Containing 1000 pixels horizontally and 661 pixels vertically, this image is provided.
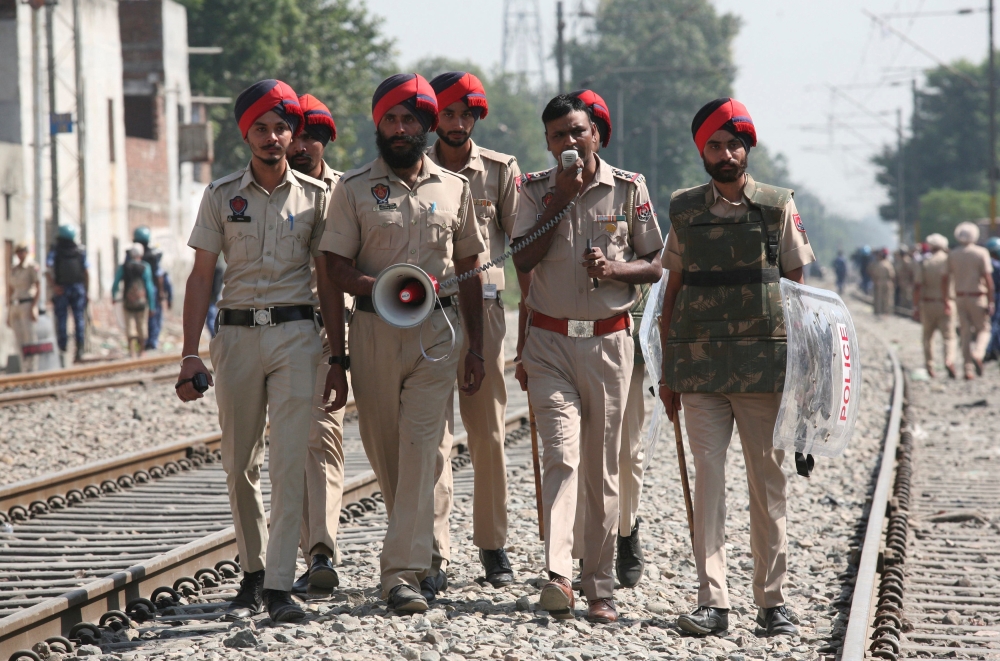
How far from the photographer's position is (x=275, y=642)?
5152mm

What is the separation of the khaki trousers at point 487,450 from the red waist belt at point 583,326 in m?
0.51

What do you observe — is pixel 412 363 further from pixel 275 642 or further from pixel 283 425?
pixel 275 642

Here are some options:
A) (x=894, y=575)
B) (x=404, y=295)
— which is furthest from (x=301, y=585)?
(x=894, y=575)

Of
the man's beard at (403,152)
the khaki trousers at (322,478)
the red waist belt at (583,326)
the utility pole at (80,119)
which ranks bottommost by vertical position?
the khaki trousers at (322,478)

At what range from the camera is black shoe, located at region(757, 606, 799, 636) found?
569 cm

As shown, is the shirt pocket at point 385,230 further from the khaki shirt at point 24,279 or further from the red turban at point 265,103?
the khaki shirt at point 24,279

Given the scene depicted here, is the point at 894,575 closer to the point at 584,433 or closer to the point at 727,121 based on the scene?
the point at 584,433

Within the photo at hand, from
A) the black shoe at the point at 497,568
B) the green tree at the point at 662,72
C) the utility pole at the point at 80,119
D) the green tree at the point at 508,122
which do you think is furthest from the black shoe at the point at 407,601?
the green tree at the point at 508,122

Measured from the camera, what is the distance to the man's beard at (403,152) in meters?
5.60

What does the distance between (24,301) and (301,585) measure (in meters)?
15.7

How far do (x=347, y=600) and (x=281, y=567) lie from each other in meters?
0.59

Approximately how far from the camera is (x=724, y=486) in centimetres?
559

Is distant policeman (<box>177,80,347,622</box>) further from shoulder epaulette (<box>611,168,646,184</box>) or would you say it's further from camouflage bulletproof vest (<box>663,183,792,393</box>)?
camouflage bulletproof vest (<box>663,183,792,393</box>)

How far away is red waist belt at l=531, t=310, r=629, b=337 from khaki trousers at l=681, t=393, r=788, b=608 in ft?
1.47
